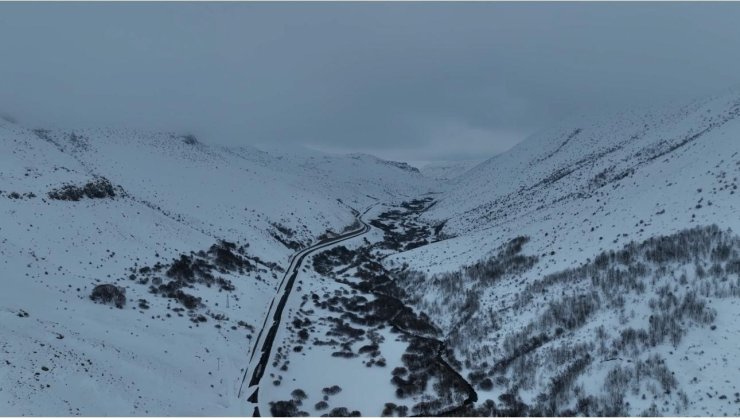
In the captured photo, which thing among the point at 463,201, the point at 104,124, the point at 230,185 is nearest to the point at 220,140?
the point at 104,124

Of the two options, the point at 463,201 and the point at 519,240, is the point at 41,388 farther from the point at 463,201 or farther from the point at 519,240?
the point at 463,201

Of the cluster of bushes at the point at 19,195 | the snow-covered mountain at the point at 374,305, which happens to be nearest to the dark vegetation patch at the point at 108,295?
the snow-covered mountain at the point at 374,305

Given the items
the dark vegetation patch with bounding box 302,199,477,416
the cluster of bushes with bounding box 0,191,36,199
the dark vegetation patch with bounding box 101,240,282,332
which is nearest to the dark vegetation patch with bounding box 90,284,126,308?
the dark vegetation patch with bounding box 101,240,282,332

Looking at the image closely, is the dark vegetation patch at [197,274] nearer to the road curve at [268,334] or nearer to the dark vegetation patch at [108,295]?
the dark vegetation patch at [108,295]

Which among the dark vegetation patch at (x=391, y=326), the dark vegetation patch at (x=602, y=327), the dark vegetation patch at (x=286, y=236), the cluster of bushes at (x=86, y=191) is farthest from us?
the dark vegetation patch at (x=286, y=236)

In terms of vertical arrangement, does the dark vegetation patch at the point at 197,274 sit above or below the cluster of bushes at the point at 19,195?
below

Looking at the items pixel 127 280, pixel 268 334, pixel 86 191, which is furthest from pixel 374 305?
pixel 86 191
